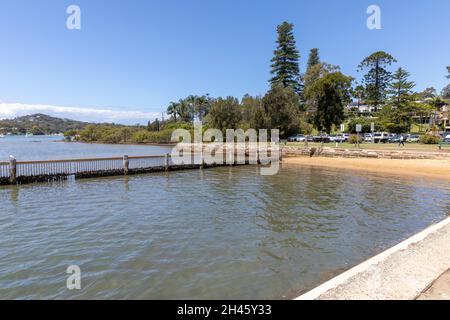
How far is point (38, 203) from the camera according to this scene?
1275cm

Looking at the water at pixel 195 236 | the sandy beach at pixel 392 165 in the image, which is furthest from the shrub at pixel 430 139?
the water at pixel 195 236

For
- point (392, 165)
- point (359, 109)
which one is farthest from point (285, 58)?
point (392, 165)

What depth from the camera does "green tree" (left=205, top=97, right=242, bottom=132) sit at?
1897 inches

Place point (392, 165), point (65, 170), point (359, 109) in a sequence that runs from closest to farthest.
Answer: point (65, 170) → point (392, 165) → point (359, 109)

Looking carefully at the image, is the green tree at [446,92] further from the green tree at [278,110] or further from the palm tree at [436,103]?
the green tree at [278,110]

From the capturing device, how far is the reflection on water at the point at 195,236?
5773 millimetres

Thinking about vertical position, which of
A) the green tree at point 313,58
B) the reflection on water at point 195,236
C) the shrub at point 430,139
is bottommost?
the reflection on water at point 195,236

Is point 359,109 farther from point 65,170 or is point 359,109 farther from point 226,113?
point 65,170

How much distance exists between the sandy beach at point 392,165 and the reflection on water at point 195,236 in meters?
7.51

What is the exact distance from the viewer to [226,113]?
48.3 metres

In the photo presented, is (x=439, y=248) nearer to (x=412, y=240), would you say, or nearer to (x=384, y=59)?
(x=412, y=240)

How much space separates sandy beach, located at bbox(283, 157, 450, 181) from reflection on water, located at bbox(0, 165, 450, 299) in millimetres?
7507

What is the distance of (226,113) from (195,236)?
41.1 meters
